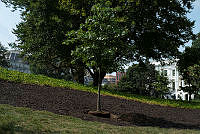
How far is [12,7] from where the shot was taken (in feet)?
76.2

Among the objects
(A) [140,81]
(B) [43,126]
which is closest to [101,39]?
(B) [43,126]

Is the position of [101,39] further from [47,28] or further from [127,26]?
[47,28]

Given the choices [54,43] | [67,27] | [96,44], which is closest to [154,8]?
[67,27]

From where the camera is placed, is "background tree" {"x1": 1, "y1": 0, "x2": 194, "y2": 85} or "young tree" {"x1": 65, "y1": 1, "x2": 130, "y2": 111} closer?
"young tree" {"x1": 65, "y1": 1, "x2": 130, "y2": 111}

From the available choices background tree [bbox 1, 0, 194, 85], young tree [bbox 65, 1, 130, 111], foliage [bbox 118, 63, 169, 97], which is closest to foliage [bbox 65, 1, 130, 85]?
young tree [bbox 65, 1, 130, 111]

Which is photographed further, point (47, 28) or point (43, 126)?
point (47, 28)

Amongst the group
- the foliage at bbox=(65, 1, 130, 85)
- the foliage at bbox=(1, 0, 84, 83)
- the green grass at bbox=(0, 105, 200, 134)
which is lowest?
the green grass at bbox=(0, 105, 200, 134)

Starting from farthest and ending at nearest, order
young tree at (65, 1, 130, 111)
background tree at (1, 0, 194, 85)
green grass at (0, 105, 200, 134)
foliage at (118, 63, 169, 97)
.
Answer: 1. foliage at (118, 63, 169, 97)
2. background tree at (1, 0, 194, 85)
3. young tree at (65, 1, 130, 111)
4. green grass at (0, 105, 200, 134)

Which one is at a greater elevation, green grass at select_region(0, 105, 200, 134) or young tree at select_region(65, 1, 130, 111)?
young tree at select_region(65, 1, 130, 111)

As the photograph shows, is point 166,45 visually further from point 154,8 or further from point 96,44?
point 96,44

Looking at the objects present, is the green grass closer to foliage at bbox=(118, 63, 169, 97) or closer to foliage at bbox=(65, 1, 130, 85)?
foliage at bbox=(65, 1, 130, 85)

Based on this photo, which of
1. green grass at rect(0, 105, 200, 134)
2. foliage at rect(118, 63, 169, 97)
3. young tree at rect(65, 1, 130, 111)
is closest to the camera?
green grass at rect(0, 105, 200, 134)

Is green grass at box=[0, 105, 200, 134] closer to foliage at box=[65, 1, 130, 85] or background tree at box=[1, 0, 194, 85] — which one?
foliage at box=[65, 1, 130, 85]

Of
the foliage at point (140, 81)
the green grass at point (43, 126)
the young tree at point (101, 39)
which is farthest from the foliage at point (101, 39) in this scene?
the foliage at point (140, 81)
